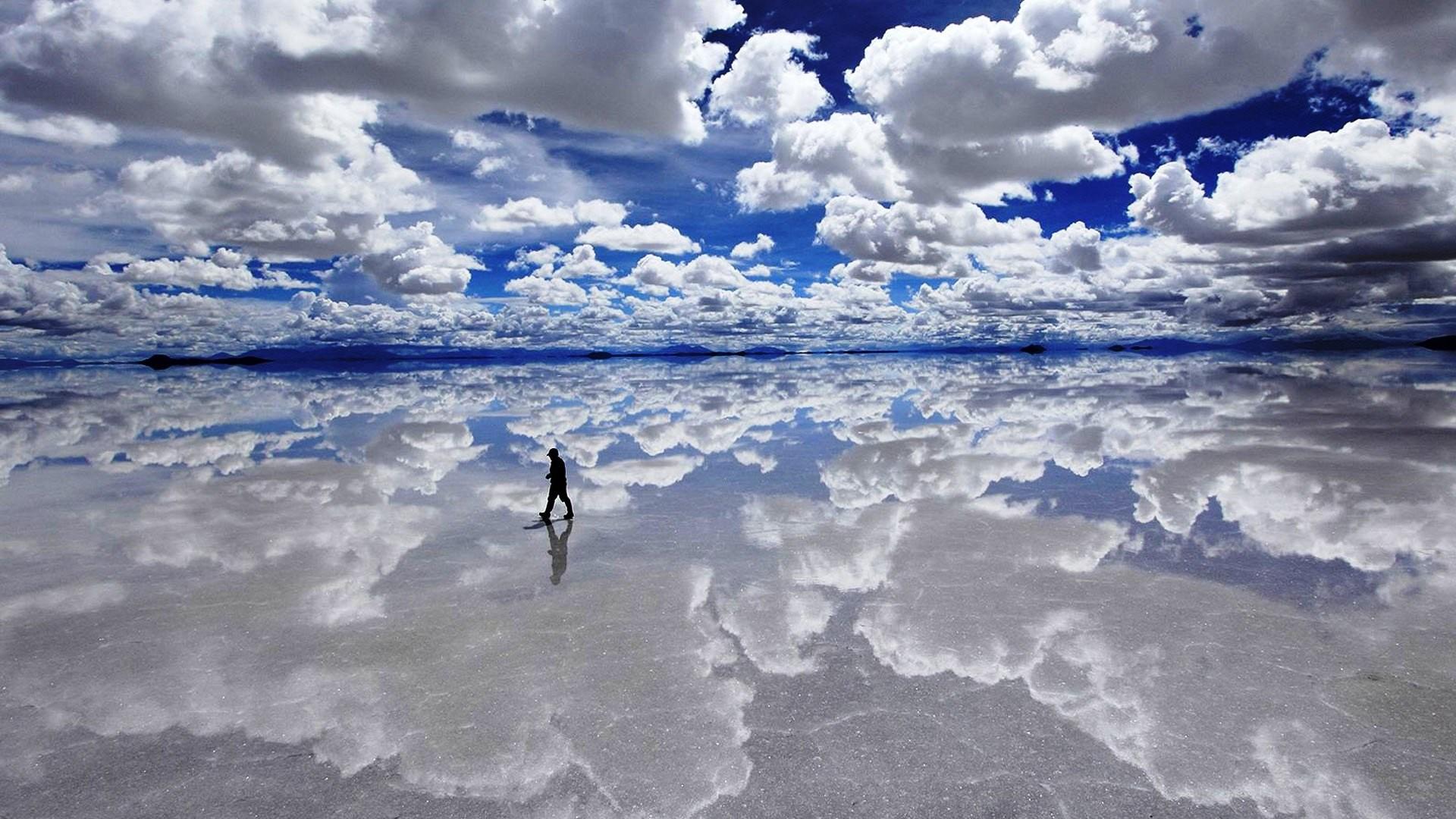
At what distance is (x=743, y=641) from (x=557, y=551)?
519 cm

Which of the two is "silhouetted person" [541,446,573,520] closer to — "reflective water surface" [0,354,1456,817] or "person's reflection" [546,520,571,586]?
"person's reflection" [546,520,571,586]

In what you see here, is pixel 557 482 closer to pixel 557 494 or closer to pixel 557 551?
pixel 557 494

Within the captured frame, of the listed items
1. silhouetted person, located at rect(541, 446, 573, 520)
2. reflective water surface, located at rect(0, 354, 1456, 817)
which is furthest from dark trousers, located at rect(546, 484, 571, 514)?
reflective water surface, located at rect(0, 354, 1456, 817)

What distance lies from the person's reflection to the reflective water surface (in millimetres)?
188

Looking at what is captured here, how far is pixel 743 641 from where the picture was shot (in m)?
9.05

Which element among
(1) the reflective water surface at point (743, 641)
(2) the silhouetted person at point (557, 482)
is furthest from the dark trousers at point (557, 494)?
(1) the reflective water surface at point (743, 641)

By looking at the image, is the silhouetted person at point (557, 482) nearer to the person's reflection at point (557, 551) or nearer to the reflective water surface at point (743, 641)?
the person's reflection at point (557, 551)

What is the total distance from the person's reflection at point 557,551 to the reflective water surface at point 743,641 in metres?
0.19

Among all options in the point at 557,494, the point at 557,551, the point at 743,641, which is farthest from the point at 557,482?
the point at 743,641

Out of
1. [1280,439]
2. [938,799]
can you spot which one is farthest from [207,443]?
[1280,439]

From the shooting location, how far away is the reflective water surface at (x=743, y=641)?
20.7 feet

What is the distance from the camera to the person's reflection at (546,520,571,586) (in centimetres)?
1179

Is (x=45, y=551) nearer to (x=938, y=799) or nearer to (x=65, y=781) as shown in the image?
(x=65, y=781)

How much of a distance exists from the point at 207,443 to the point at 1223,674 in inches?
1292
